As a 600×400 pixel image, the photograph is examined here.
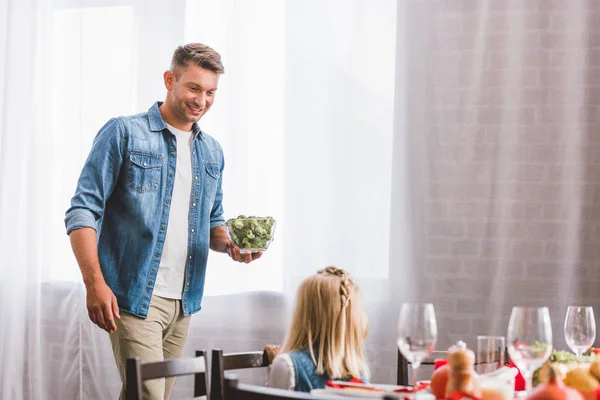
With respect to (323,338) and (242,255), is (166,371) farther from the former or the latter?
(242,255)

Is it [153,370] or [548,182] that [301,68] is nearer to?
[548,182]

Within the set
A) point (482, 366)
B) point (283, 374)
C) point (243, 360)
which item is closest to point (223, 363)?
point (243, 360)

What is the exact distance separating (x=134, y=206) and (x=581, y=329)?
1.39m

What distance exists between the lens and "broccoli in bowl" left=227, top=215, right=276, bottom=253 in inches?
110

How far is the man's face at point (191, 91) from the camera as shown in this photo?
9.09 ft

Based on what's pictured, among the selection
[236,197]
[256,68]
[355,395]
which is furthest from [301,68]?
[355,395]

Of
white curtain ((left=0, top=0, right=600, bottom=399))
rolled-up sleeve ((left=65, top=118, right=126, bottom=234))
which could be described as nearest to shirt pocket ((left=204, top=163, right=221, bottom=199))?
rolled-up sleeve ((left=65, top=118, right=126, bottom=234))

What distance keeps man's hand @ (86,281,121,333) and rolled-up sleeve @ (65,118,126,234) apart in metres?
0.19

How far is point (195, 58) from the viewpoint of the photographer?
279cm

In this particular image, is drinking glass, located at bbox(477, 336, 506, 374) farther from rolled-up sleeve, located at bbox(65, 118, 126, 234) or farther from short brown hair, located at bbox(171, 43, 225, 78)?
short brown hair, located at bbox(171, 43, 225, 78)

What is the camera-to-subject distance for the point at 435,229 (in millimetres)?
3592

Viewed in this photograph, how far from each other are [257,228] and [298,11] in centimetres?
134

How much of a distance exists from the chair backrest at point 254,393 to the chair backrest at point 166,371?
1.20 ft

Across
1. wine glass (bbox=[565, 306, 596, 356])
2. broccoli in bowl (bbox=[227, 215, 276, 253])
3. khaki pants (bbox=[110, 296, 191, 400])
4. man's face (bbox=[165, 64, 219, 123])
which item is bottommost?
khaki pants (bbox=[110, 296, 191, 400])
